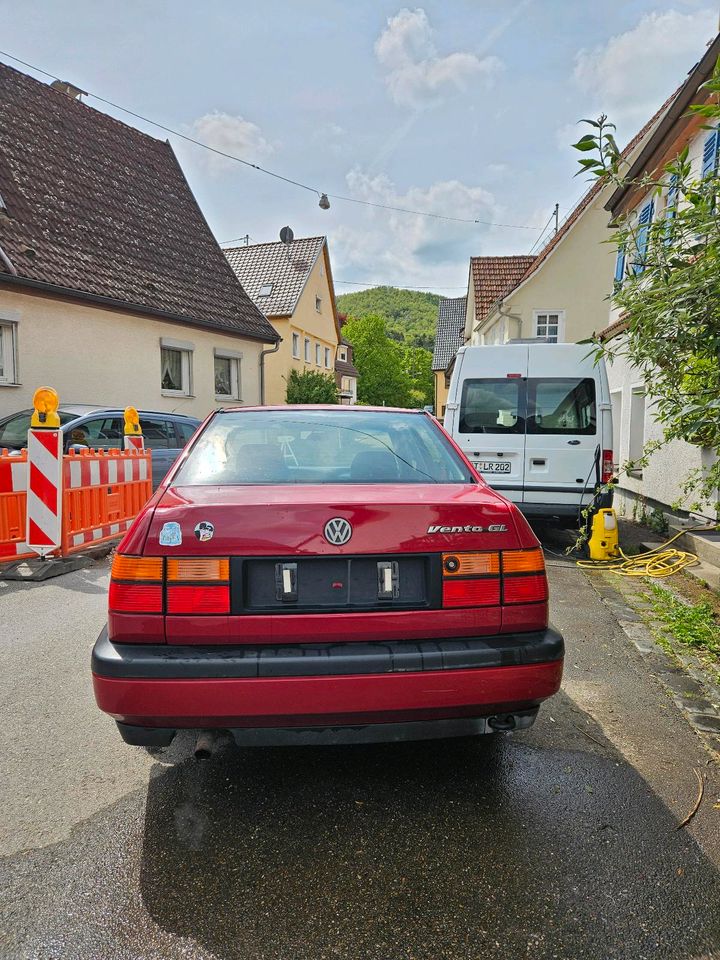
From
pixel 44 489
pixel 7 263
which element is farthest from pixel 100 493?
pixel 7 263

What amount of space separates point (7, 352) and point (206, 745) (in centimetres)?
1292

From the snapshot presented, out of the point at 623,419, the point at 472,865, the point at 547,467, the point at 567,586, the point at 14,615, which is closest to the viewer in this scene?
the point at 472,865

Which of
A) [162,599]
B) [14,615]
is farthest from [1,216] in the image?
[162,599]

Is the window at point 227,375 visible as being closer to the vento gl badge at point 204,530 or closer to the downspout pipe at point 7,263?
the downspout pipe at point 7,263

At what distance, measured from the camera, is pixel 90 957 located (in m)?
1.92

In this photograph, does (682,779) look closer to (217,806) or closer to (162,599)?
(217,806)

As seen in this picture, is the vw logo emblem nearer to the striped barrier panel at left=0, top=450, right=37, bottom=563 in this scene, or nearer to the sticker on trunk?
the sticker on trunk

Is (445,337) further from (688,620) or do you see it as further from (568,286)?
(688,620)

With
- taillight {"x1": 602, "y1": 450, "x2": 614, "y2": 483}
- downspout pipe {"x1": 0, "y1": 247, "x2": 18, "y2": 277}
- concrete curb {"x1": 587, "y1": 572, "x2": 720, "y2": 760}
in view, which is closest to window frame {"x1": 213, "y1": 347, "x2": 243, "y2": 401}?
downspout pipe {"x1": 0, "y1": 247, "x2": 18, "y2": 277}

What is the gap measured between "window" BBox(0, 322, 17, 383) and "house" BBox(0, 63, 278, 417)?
0.06 ft

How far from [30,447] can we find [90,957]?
19.1ft

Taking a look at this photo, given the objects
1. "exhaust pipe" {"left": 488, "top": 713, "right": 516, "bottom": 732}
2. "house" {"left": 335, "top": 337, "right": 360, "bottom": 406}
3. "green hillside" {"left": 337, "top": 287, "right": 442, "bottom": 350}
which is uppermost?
"green hillside" {"left": 337, "top": 287, "right": 442, "bottom": 350}

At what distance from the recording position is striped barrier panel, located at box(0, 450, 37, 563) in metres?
6.86

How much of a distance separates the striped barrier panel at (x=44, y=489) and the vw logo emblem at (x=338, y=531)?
5300 mm
